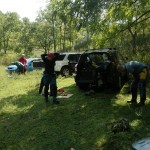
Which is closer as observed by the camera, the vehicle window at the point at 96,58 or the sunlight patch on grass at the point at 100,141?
Result: the sunlight patch on grass at the point at 100,141

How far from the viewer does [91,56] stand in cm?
1334

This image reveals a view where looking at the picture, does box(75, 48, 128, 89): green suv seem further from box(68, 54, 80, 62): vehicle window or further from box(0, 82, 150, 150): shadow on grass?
box(68, 54, 80, 62): vehicle window

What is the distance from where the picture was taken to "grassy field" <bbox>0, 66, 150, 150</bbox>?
6941 millimetres

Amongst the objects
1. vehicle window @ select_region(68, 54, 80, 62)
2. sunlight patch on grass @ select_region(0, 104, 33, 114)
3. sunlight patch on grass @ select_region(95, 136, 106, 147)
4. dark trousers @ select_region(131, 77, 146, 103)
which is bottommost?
sunlight patch on grass @ select_region(95, 136, 106, 147)

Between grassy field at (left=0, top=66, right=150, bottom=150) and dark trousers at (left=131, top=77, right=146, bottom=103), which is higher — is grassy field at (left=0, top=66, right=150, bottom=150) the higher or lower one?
the lower one

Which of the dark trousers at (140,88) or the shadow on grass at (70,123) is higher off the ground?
the dark trousers at (140,88)

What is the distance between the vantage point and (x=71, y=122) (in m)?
8.62

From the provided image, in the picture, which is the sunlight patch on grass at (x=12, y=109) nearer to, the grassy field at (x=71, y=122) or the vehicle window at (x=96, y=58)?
the grassy field at (x=71, y=122)

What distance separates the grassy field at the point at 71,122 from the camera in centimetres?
694

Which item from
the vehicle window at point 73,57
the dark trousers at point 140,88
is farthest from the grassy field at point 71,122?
the vehicle window at point 73,57

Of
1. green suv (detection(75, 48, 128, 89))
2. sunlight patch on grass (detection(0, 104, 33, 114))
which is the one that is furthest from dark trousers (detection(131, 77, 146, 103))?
sunlight patch on grass (detection(0, 104, 33, 114))

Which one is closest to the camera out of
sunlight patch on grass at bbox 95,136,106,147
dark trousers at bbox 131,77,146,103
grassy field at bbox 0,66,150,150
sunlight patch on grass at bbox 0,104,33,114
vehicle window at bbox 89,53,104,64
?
sunlight patch on grass at bbox 95,136,106,147

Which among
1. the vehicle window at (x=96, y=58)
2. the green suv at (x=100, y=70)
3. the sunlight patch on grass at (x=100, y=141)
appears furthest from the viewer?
the vehicle window at (x=96, y=58)

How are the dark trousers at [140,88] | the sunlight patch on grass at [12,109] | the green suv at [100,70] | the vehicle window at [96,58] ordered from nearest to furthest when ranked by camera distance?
the dark trousers at [140,88] → the sunlight patch on grass at [12,109] → the green suv at [100,70] → the vehicle window at [96,58]
